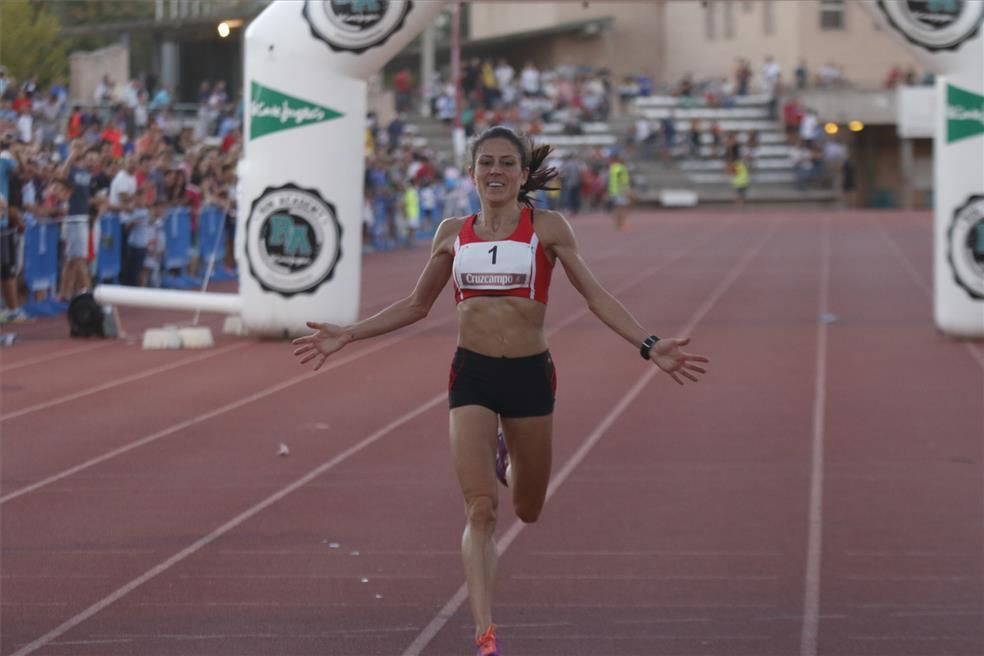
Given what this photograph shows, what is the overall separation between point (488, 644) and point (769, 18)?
64.0m

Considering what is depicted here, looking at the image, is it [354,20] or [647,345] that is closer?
[647,345]

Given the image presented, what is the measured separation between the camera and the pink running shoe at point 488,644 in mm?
6059

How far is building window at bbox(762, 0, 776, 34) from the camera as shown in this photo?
67.9 m

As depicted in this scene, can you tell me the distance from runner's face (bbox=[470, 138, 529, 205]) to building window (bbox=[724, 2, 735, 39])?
2514 inches

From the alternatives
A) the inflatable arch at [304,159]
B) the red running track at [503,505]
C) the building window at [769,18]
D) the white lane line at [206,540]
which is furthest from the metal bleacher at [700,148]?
the white lane line at [206,540]

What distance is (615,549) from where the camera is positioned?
8.52 metres

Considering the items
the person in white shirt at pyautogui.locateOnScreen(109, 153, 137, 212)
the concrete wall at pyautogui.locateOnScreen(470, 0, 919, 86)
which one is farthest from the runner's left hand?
the concrete wall at pyautogui.locateOnScreen(470, 0, 919, 86)

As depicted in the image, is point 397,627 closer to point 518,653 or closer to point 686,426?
point 518,653

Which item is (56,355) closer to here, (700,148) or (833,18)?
(700,148)

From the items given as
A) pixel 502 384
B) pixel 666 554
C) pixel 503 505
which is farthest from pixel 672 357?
pixel 503 505

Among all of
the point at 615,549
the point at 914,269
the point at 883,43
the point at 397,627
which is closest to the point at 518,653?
the point at 397,627

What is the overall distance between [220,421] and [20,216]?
6.27 metres

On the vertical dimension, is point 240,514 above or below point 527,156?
below

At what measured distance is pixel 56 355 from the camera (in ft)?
54.7
